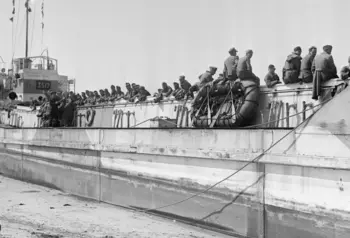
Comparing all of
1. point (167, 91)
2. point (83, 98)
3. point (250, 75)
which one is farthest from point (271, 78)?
point (83, 98)

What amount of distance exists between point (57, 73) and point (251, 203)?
22430 mm

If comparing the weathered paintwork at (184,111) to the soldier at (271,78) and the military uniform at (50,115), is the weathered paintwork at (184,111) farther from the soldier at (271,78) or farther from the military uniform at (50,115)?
the military uniform at (50,115)

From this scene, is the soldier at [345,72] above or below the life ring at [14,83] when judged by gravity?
below

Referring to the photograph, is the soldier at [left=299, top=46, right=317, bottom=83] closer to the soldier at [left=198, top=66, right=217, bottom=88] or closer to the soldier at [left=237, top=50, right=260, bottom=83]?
the soldier at [left=237, top=50, right=260, bottom=83]

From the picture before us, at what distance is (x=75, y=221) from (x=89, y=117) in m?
8.87

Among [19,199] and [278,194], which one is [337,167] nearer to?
[278,194]

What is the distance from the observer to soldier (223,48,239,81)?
36.0 ft

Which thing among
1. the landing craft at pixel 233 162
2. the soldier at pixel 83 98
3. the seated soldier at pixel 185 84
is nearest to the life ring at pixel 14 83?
the soldier at pixel 83 98

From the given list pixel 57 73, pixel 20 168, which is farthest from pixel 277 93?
pixel 57 73

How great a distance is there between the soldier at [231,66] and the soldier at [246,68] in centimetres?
43

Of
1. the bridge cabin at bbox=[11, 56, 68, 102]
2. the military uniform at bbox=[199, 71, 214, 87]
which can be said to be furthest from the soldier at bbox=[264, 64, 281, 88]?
the bridge cabin at bbox=[11, 56, 68, 102]

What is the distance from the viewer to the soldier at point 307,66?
959cm

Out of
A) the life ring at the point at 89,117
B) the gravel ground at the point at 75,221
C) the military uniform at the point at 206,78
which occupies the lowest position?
the gravel ground at the point at 75,221

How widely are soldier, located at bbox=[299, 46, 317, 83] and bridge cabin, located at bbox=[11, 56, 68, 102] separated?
19262 millimetres
